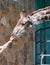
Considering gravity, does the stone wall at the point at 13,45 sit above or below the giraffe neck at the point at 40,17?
above

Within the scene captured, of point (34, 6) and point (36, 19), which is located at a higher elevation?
point (34, 6)

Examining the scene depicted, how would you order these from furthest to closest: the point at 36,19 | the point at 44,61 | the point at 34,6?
the point at 34,6 → the point at 44,61 → the point at 36,19

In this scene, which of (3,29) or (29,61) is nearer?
(3,29)

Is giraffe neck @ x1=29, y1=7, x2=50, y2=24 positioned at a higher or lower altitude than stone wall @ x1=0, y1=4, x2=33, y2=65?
lower

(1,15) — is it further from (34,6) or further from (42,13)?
(42,13)

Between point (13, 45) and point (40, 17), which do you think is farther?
point (13, 45)

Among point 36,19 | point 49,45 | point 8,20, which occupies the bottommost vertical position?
point 36,19

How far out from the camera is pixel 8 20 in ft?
14.6

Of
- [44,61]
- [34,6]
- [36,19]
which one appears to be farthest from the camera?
[34,6]

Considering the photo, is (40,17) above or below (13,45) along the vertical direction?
below

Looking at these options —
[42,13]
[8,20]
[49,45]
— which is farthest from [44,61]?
[42,13]

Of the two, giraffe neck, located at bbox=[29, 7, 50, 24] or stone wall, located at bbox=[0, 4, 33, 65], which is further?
stone wall, located at bbox=[0, 4, 33, 65]

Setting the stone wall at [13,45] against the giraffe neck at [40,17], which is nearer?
the giraffe neck at [40,17]

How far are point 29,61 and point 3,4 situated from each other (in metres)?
1.04
